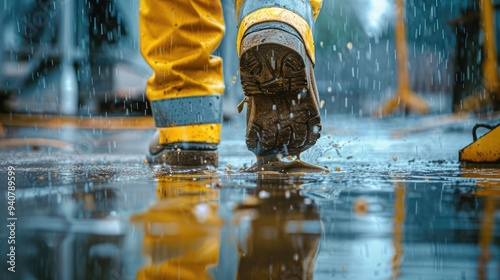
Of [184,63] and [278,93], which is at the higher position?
Result: [184,63]

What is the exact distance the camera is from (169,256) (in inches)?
30.7

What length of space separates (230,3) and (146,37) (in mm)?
5989

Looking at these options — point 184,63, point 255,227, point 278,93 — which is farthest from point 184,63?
point 255,227

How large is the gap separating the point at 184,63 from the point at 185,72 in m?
0.03

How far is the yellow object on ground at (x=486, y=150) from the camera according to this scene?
7.23 ft

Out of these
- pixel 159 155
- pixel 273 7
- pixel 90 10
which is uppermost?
pixel 90 10

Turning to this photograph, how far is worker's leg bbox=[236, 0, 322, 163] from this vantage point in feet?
5.39

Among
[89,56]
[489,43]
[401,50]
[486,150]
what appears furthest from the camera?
[401,50]

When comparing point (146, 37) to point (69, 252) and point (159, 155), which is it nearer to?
point (159, 155)

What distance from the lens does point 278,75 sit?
167 centimetres

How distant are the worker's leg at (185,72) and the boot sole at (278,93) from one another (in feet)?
1.07

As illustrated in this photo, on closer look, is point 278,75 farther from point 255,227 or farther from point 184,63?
point 255,227

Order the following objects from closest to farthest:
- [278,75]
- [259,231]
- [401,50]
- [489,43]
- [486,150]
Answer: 1. [259,231]
2. [278,75]
3. [486,150]
4. [489,43]
5. [401,50]

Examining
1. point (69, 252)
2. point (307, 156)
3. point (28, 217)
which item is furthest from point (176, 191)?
point (307, 156)
